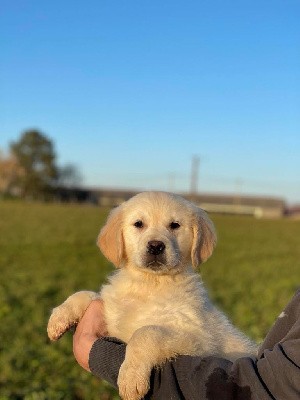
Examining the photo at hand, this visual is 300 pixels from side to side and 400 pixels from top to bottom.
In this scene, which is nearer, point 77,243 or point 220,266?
point 220,266

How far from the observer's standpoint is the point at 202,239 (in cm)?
389

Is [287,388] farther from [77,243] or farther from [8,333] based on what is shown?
[77,243]

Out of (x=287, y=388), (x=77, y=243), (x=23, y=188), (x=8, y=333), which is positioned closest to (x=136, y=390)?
(x=287, y=388)

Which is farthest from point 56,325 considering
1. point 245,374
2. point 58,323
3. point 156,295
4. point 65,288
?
point 65,288

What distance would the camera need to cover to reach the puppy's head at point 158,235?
375cm

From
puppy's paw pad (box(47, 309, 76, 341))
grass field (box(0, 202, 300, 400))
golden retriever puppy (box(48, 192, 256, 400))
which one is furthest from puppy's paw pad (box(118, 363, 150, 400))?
grass field (box(0, 202, 300, 400))

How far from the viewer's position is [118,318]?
3.45 m

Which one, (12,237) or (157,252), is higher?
(157,252)

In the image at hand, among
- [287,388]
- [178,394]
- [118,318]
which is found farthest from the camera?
[118,318]

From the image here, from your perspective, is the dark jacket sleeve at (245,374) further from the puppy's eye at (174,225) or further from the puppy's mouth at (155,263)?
the puppy's eye at (174,225)

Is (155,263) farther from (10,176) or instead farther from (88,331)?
(10,176)

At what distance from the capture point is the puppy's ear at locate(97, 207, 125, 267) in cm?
398

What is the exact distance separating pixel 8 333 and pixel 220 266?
1383cm

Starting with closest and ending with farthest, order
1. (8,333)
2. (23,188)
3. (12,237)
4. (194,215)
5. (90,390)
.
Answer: (194,215), (90,390), (8,333), (12,237), (23,188)
